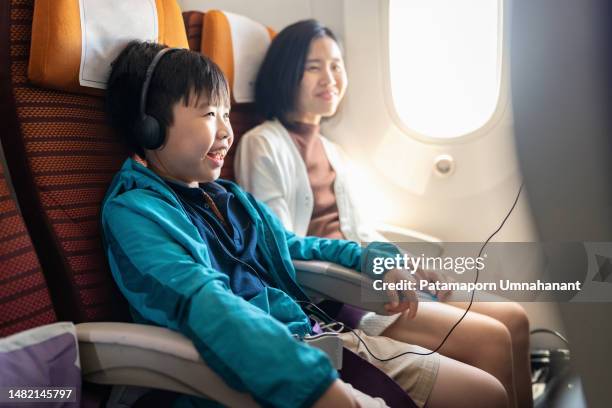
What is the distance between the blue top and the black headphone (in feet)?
0.33

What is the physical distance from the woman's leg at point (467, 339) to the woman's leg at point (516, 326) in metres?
0.19

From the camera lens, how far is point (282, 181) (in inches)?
72.9

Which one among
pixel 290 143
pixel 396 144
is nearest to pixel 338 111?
pixel 396 144

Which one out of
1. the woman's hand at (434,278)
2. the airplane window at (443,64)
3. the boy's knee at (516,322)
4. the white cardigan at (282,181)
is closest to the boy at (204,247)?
the woman's hand at (434,278)

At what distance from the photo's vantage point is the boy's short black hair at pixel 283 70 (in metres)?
1.96

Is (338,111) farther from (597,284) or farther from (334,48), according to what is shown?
(597,284)

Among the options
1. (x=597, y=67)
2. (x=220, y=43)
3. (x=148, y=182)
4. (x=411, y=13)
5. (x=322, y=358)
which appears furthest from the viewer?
(x=411, y=13)

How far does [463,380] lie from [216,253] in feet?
1.99

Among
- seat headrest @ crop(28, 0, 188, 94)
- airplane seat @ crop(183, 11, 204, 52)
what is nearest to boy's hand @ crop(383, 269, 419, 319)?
seat headrest @ crop(28, 0, 188, 94)

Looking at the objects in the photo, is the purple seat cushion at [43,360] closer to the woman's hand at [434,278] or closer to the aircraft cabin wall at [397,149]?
the woman's hand at [434,278]

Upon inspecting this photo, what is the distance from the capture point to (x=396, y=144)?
2.30 metres

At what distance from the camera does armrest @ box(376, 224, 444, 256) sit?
214 centimetres

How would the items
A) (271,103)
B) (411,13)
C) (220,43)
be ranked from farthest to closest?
(411,13)
(271,103)
(220,43)

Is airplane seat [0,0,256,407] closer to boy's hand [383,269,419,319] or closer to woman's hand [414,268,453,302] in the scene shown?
boy's hand [383,269,419,319]
